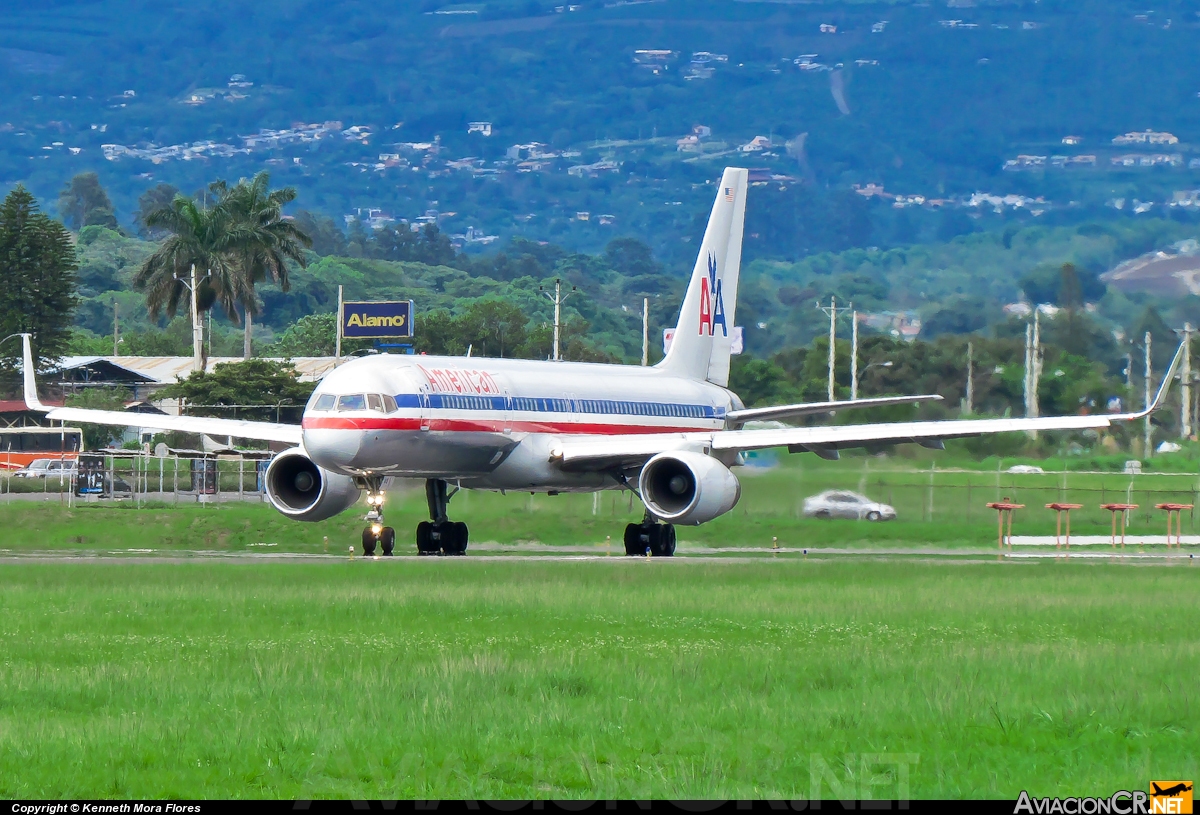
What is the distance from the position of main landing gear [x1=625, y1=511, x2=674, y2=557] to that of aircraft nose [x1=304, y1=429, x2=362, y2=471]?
699 cm

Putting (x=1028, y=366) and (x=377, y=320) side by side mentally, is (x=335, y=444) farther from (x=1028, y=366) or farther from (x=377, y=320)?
(x=377, y=320)

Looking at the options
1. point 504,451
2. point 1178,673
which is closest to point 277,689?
point 1178,673

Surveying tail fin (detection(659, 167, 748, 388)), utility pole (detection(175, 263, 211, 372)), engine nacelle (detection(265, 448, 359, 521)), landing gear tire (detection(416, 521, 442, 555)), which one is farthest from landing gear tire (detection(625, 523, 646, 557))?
utility pole (detection(175, 263, 211, 372))

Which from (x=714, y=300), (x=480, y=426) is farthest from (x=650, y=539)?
(x=714, y=300)

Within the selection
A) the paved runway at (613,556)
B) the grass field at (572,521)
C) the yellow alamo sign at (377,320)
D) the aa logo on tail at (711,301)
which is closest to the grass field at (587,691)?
the paved runway at (613,556)

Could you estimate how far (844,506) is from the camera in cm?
4550

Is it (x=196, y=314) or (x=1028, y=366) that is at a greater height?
(x=196, y=314)

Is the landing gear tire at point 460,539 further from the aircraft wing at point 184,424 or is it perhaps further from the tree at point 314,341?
the tree at point 314,341

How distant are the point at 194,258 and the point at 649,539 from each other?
64.7 m

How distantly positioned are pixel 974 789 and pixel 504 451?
2904 cm

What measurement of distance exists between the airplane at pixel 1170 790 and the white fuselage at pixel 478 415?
2688 cm

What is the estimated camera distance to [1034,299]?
430 ft

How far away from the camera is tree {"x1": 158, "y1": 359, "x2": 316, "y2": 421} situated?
88500 millimetres

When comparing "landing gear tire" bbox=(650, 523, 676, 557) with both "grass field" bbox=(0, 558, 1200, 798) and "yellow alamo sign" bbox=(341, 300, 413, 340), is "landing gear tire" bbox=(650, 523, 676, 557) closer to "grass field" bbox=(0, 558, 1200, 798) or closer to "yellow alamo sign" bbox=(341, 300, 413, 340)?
"grass field" bbox=(0, 558, 1200, 798)
